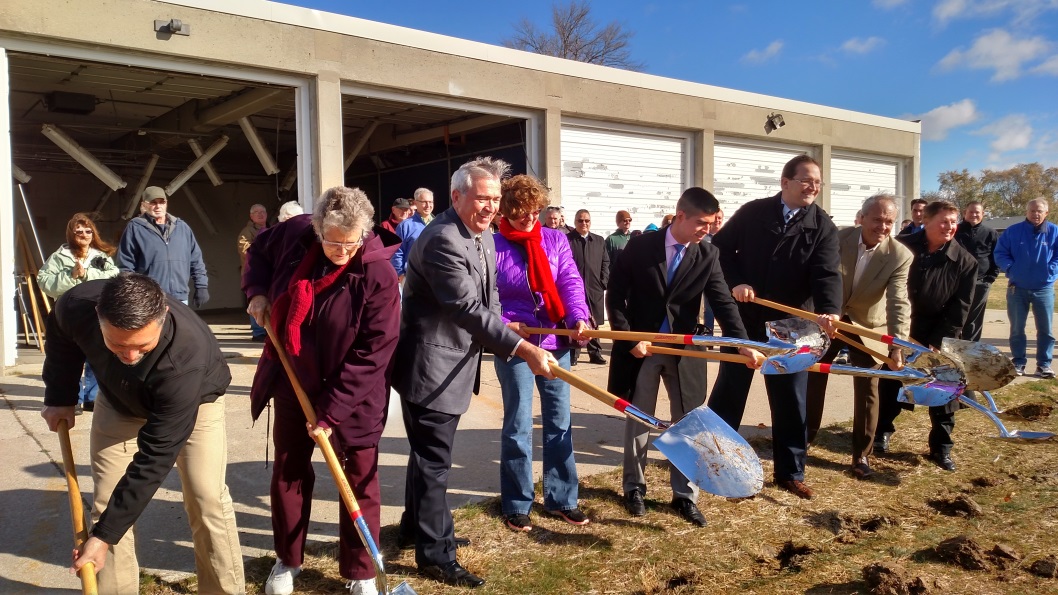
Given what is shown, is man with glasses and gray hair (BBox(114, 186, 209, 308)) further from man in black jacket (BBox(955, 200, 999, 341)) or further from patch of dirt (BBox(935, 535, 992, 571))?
man in black jacket (BBox(955, 200, 999, 341))

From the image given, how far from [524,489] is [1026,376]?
7159 mm

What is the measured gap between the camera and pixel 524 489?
3914 millimetres

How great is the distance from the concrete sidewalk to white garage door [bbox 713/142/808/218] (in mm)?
7075

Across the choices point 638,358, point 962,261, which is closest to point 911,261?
point 962,261

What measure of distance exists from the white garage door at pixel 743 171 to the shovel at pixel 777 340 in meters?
9.73

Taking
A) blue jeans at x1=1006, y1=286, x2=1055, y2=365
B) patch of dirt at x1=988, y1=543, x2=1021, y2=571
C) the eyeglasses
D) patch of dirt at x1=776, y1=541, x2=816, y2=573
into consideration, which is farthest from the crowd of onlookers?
blue jeans at x1=1006, y1=286, x2=1055, y2=365

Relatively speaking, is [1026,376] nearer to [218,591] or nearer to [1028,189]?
[218,591]

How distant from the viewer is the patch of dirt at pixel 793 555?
3.58 m

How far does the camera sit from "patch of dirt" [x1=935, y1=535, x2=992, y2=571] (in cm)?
350

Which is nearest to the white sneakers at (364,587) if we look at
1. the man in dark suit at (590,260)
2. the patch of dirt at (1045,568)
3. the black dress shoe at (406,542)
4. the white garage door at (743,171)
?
the black dress shoe at (406,542)

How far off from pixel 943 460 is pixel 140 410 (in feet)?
16.4

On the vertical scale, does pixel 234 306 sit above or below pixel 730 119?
below

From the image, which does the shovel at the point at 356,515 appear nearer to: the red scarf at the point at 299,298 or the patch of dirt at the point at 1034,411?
the red scarf at the point at 299,298

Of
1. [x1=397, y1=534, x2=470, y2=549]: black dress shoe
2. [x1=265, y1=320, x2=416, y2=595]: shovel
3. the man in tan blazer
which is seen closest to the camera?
[x1=265, y1=320, x2=416, y2=595]: shovel
